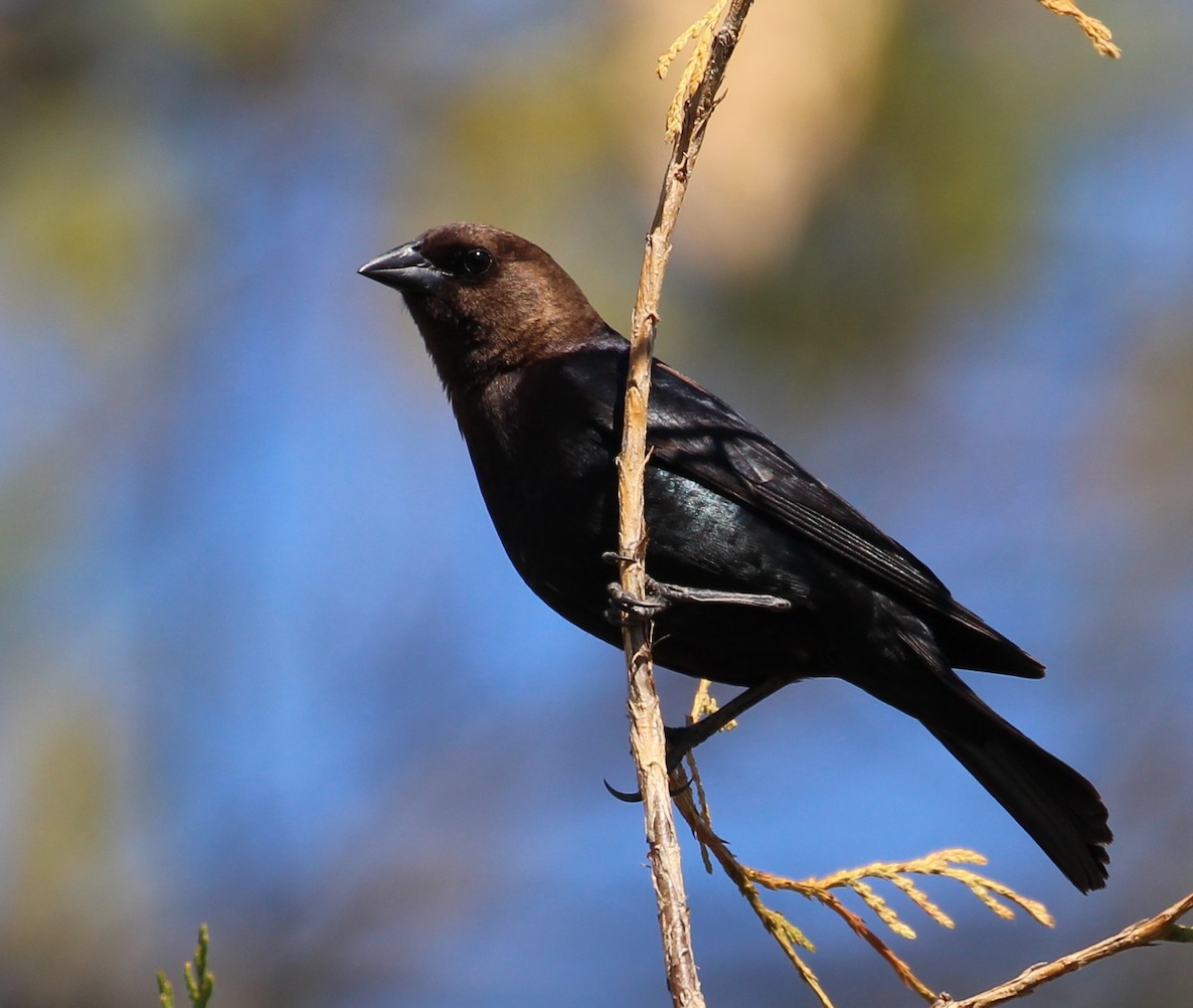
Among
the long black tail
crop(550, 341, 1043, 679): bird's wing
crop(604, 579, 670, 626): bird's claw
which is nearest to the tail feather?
the long black tail

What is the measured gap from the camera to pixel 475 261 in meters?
3.83

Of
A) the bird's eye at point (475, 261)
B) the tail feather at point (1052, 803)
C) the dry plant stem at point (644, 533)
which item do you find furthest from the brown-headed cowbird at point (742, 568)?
the dry plant stem at point (644, 533)

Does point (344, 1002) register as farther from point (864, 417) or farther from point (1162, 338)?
point (1162, 338)

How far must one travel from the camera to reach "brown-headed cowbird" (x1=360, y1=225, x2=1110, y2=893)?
10.4ft

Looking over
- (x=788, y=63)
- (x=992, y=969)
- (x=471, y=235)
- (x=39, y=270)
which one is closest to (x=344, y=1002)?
(x=992, y=969)

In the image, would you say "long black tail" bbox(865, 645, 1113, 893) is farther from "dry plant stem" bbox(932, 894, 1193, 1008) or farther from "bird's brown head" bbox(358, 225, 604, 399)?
"dry plant stem" bbox(932, 894, 1193, 1008)

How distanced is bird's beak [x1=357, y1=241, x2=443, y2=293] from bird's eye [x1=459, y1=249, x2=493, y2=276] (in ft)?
0.22

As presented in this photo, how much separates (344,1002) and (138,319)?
3.10 meters

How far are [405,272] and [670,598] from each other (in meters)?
1.24

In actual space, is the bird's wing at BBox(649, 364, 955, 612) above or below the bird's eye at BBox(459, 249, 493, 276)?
below

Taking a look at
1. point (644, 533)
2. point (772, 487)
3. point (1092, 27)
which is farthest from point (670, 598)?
point (1092, 27)

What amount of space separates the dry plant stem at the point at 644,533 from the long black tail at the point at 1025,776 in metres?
1.04

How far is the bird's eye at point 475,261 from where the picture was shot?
3818 mm

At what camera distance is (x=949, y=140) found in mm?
5789
